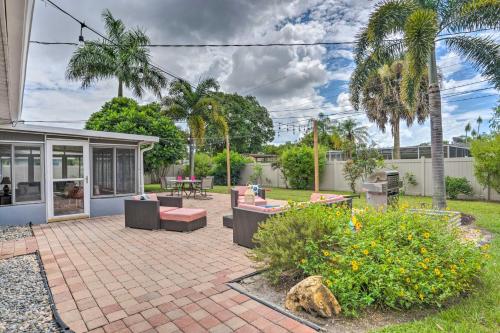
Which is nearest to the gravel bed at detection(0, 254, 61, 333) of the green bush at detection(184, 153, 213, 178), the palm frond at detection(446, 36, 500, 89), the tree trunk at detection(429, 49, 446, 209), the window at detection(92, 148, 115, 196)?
the window at detection(92, 148, 115, 196)

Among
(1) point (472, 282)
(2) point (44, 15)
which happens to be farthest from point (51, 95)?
(1) point (472, 282)

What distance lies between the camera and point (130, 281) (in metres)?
3.50

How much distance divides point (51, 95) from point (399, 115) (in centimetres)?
1787

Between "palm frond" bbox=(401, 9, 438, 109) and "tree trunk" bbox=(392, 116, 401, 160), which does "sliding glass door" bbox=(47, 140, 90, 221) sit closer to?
"palm frond" bbox=(401, 9, 438, 109)

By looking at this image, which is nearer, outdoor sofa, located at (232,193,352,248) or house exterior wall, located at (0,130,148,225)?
outdoor sofa, located at (232,193,352,248)

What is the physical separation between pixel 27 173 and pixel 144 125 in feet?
27.0

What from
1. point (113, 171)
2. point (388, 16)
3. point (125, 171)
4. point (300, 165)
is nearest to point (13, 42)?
point (113, 171)

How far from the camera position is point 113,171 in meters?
8.48

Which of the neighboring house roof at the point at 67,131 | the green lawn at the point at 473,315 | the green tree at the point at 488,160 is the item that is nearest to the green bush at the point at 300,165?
the green tree at the point at 488,160

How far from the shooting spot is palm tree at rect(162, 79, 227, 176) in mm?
15789

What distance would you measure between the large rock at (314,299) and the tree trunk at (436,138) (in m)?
5.36

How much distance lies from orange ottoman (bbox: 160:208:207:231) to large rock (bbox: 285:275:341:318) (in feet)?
12.1

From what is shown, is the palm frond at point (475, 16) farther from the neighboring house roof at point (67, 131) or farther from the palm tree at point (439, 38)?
the neighboring house roof at point (67, 131)

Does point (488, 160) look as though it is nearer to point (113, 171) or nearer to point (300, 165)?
point (300, 165)
